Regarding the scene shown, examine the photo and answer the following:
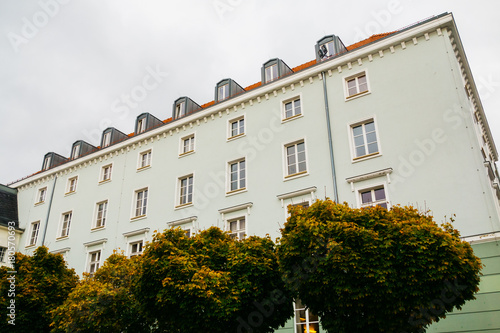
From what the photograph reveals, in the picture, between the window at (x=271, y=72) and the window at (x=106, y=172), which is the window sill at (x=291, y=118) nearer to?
the window at (x=271, y=72)

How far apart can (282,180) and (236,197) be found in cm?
278

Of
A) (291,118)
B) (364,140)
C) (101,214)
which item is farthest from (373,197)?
(101,214)

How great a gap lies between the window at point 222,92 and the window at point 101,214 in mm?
10430

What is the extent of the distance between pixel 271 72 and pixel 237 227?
9.75 m

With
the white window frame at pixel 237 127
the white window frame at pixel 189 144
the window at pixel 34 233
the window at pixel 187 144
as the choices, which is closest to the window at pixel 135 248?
the white window frame at pixel 189 144

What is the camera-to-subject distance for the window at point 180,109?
28941 millimetres

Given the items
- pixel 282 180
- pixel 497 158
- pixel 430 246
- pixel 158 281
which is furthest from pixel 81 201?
pixel 497 158

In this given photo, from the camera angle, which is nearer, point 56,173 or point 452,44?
point 452,44

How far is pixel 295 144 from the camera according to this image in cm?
2253

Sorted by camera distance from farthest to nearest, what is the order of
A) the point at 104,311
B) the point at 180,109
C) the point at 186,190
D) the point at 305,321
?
the point at 180,109
the point at 186,190
the point at 305,321
the point at 104,311

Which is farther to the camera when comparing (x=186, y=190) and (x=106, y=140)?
(x=106, y=140)

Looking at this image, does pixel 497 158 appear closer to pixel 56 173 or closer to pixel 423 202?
pixel 423 202

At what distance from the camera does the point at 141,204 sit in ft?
→ 89.0

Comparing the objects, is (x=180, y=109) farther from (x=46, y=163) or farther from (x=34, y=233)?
(x=46, y=163)
